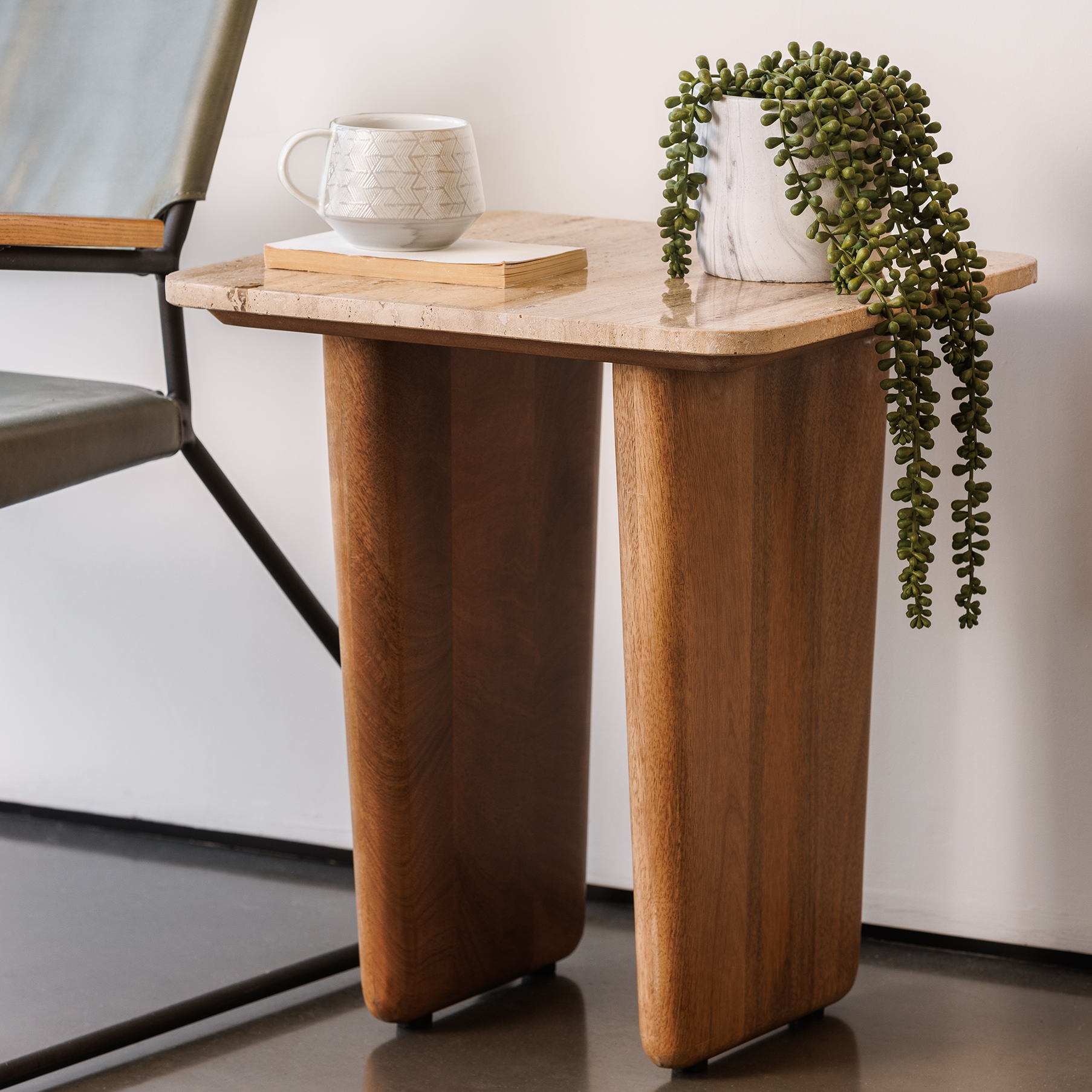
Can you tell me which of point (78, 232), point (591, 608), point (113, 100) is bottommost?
point (591, 608)

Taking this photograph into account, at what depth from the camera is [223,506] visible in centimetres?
136

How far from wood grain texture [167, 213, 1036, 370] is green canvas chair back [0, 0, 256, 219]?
0.16m

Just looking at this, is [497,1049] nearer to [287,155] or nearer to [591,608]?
[591,608]

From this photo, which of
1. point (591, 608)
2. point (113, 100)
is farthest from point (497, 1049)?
point (113, 100)

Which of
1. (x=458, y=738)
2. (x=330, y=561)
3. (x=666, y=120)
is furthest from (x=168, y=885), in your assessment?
(x=666, y=120)

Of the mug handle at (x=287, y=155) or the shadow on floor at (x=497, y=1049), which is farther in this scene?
the shadow on floor at (x=497, y=1049)

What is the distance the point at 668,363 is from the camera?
0.98 metres

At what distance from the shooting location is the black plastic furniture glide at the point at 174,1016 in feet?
4.07

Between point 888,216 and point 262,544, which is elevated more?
point 888,216

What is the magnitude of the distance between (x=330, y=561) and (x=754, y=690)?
23.9 inches

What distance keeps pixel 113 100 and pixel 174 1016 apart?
2.61ft

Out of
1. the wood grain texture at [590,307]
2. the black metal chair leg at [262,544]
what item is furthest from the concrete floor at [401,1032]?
the wood grain texture at [590,307]

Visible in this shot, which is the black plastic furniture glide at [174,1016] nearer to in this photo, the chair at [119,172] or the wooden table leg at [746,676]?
the chair at [119,172]

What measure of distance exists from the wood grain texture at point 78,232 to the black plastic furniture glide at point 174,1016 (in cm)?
65
